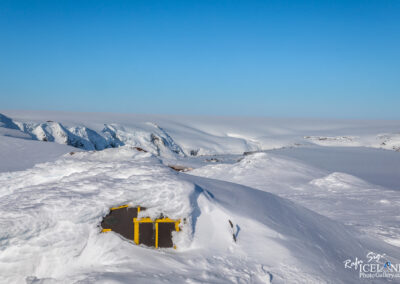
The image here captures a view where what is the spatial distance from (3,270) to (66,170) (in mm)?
2259

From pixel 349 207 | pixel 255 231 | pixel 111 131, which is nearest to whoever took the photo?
pixel 255 231

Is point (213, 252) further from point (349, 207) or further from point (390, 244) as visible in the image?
point (349, 207)

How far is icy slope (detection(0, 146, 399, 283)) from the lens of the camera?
305 cm

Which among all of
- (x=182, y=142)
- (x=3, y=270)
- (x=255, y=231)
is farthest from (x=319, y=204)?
(x=182, y=142)

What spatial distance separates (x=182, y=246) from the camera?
3404 mm

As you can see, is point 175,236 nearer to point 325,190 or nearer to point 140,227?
point 140,227

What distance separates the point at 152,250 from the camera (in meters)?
3.32

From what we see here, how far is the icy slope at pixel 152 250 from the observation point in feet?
10.0

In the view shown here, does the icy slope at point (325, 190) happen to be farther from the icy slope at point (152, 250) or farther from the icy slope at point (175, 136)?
the icy slope at point (175, 136)

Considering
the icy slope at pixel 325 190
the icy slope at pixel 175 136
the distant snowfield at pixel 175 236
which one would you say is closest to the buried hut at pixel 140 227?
the distant snowfield at pixel 175 236

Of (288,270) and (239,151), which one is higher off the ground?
(288,270)

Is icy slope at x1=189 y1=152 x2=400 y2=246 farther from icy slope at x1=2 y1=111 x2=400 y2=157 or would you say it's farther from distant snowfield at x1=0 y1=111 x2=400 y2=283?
icy slope at x1=2 y1=111 x2=400 y2=157

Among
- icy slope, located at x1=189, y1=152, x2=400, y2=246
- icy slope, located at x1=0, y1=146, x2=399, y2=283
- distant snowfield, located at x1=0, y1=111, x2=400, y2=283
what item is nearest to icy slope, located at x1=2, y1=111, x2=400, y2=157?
icy slope, located at x1=189, y1=152, x2=400, y2=246

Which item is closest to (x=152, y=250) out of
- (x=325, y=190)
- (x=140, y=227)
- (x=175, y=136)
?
(x=140, y=227)
